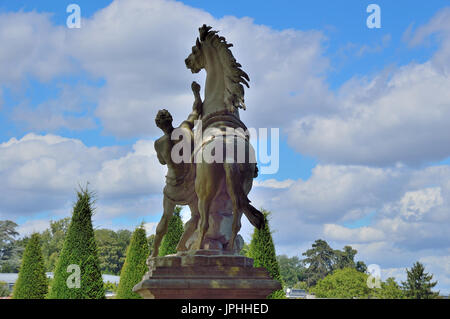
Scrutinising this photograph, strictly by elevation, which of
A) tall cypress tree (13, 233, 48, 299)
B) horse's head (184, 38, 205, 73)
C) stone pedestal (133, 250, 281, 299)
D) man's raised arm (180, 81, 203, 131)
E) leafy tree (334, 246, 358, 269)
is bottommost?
stone pedestal (133, 250, 281, 299)

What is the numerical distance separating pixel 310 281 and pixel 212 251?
57.8 metres

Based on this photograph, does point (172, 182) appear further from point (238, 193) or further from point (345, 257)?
point (345, 257)

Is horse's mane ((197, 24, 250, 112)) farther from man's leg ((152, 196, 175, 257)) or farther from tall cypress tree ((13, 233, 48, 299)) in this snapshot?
tall cypress tree ((13, 233, 48, 299))

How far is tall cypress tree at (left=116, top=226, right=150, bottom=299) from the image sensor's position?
16172 millimetres

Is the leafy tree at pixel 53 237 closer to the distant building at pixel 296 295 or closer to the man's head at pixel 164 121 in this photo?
the distant building at pixel 296 295

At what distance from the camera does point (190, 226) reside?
8.61 meters

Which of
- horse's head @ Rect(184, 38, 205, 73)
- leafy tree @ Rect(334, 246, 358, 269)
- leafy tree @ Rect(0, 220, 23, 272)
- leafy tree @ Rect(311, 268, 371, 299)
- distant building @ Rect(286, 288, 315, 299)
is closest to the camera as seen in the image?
horse's head @ Rect(184, 38, 205, 73)

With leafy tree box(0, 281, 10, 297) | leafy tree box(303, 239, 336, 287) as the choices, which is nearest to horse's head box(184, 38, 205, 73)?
leafy tree box(0, 281, 10, 297)

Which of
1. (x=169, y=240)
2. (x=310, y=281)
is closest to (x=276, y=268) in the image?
(x=169, y=240)

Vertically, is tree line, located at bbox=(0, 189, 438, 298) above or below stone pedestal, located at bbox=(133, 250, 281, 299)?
above

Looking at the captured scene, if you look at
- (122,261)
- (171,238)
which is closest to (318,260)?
(122,261)

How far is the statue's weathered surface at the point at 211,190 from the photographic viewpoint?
7445 millimetres

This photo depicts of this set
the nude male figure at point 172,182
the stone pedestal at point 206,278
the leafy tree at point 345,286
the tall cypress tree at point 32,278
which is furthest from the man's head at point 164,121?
the leafy tree at point 345,286
